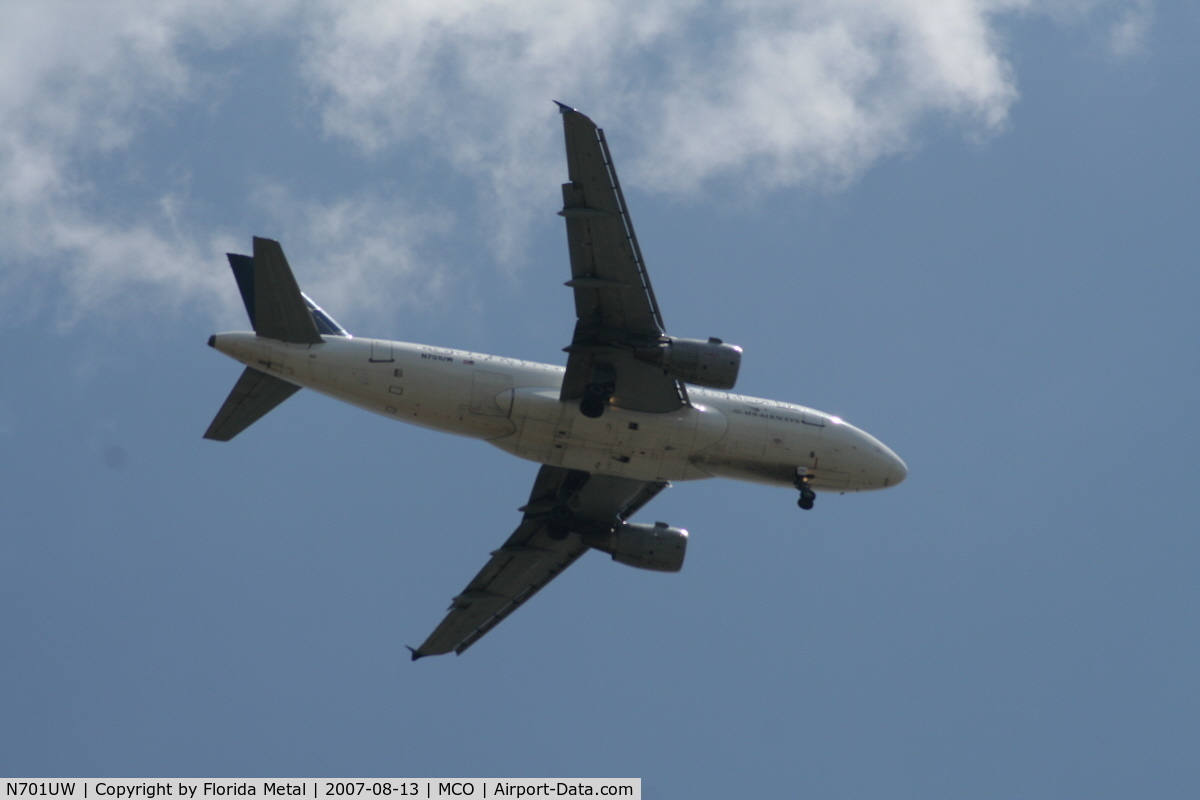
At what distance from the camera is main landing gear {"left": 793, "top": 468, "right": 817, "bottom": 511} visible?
40562 mm

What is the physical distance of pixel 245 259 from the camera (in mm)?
36438

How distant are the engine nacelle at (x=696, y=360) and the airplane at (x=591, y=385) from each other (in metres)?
0.04

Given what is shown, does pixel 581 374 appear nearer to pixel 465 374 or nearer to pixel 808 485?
pixel 465 374

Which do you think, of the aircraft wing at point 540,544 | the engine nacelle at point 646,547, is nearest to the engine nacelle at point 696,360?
the aircraft wing at point 540,544

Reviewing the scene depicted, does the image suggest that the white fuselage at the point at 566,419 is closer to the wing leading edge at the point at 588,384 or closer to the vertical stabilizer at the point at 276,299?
the vertical stabilizer at the point at 276,299

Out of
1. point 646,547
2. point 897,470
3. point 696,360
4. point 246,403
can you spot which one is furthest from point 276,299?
point 897,470

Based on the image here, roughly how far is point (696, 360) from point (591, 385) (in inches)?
119

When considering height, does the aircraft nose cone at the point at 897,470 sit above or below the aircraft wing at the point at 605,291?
below

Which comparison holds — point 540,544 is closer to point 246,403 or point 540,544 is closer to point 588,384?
point 588,384

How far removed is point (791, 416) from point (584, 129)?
12.1 meters

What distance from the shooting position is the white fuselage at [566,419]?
36375 mm

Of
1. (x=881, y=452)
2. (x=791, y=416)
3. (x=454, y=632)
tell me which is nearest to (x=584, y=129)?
(x=791, y=416)

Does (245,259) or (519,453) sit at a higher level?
(245,259)

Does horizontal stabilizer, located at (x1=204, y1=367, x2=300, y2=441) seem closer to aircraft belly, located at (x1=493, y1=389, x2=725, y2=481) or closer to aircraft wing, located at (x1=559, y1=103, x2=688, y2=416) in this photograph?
aircraft belly, located at (x1=493, y1=389, x2=725, y2=481)
